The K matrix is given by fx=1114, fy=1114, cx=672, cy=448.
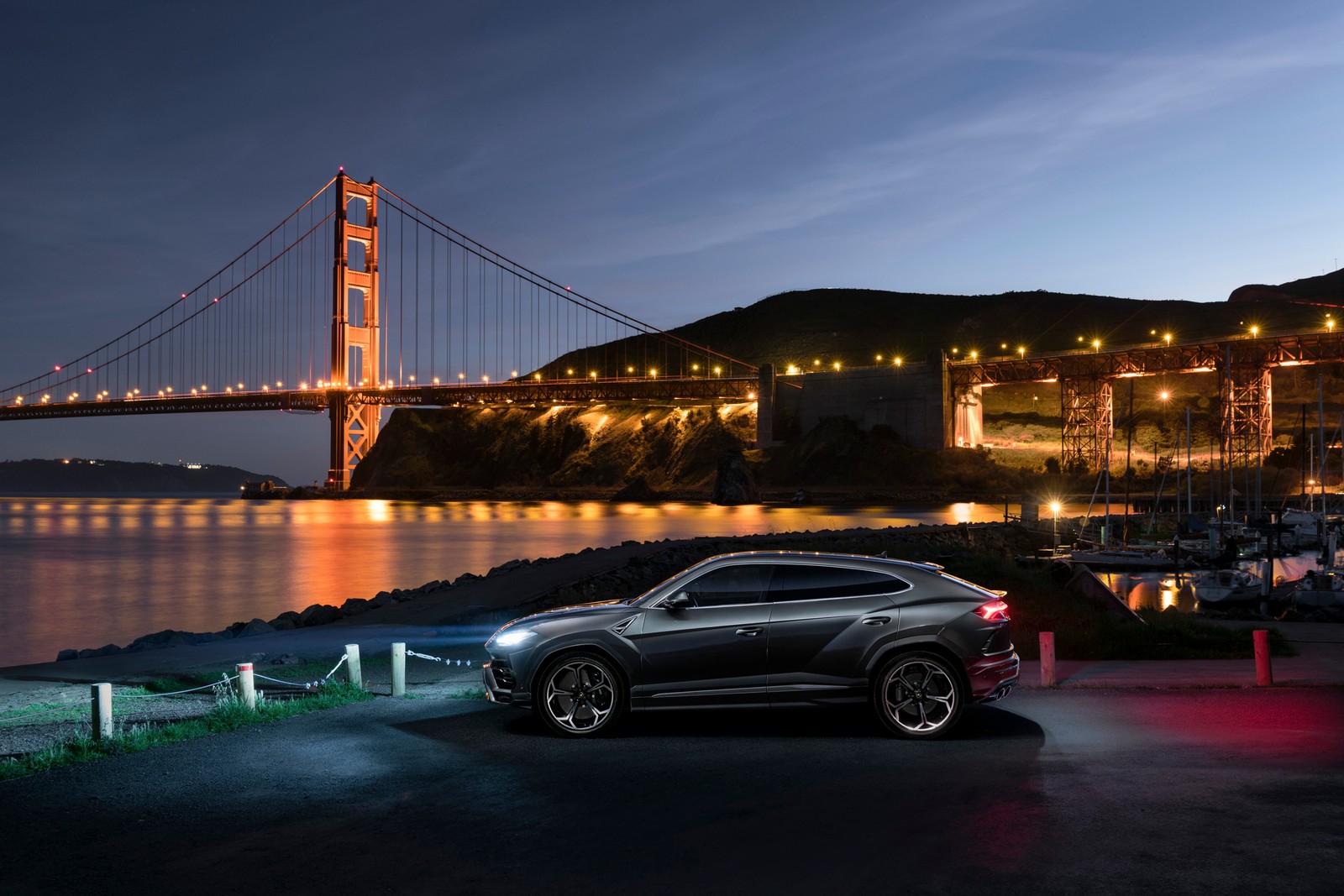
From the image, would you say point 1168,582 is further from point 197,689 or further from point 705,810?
point 705,810

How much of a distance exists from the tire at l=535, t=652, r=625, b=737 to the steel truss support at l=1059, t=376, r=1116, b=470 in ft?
355

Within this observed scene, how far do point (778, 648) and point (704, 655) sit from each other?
61cm

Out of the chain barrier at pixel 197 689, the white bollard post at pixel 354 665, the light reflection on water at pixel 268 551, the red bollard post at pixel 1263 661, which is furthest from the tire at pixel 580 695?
the light reflection on water at pixel 268 551

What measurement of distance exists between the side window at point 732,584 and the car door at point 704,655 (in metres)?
0.07

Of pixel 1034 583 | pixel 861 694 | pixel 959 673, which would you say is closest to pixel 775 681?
pixel 861 694

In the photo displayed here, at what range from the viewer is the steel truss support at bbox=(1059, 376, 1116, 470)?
365ft

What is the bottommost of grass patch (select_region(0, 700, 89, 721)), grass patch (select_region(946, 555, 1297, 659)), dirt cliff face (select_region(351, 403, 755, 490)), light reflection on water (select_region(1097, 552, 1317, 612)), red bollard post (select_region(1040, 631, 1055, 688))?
light reflection on water (select_region(1097, 552, 1317, 612))

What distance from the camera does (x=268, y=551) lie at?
57.9 m

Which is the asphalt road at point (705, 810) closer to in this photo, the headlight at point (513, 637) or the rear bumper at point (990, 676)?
the rear bumper at point (990, 676)

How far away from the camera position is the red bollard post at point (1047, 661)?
11.8 metres

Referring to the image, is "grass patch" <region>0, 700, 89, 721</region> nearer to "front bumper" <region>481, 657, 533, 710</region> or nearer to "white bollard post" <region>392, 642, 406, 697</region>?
"white bollard post" <region>392, 642, 406, 697</region>

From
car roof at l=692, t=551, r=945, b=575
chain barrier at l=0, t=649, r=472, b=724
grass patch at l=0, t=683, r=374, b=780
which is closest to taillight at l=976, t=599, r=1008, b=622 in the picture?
car roof at l=692, t=551, r=945, b=575

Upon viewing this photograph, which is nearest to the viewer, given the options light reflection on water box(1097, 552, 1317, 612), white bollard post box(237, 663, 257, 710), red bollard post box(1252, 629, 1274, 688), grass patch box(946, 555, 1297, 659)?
white bollard post box(237, 663, 257, 710)

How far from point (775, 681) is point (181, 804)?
4.45 m
